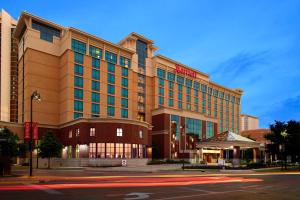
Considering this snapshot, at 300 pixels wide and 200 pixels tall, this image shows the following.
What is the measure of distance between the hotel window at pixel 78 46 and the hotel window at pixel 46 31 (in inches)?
305

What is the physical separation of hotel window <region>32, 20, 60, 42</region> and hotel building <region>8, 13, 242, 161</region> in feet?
0.89

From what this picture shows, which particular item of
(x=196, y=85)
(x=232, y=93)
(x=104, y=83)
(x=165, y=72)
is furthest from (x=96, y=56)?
(x=232, y=93)

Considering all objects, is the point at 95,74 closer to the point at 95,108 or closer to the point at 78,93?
the point at 78,93

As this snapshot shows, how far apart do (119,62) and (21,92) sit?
96.5 feet

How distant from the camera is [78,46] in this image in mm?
94125

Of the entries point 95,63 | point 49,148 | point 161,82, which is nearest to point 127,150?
point 49,148

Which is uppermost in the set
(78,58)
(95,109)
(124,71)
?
(78,58)

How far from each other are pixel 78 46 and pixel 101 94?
48.5 ft

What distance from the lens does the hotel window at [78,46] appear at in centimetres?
9294

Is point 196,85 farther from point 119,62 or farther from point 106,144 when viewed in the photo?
point 106,144

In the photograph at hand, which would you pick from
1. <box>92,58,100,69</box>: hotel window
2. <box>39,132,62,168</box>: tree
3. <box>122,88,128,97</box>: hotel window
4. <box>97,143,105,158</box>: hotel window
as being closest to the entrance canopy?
<box>97,143,105,158</box>: hotel window

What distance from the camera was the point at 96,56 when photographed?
98.3m

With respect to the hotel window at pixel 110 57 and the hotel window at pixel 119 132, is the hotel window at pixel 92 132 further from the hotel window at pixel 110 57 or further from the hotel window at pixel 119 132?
the hotel window at pixel 110 57

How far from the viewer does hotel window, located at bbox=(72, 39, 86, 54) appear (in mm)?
92938
